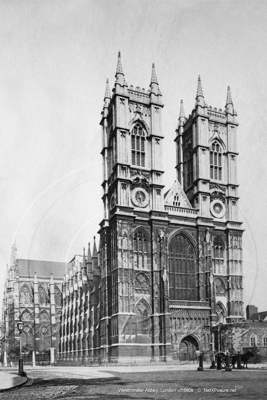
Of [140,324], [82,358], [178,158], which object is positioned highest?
[178,158]

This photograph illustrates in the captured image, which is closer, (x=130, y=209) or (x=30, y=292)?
(x=130, y=209)

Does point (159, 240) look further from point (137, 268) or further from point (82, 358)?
point (82, 358)

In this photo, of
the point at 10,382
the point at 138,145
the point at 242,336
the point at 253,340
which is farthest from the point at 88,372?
the point at 138,145

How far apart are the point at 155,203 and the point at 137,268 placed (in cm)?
751

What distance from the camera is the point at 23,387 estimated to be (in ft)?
68.1

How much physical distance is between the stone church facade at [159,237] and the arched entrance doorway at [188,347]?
0.12 meters

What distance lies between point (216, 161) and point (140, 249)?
609 inches

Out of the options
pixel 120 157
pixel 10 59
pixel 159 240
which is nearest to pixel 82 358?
pixel 159 240

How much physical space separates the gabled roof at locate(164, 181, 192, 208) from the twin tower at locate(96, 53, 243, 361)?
0.12 m

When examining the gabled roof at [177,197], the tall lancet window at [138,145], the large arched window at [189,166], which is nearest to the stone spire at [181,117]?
the large arched window at [189,166]

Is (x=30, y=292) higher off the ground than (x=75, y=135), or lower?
lower

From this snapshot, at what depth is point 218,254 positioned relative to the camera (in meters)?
59.5

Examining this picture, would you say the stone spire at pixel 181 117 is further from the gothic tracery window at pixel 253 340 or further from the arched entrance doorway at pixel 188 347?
the gothic tracery window at pixel 253 340

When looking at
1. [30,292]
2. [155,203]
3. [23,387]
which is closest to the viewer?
[23,387]
